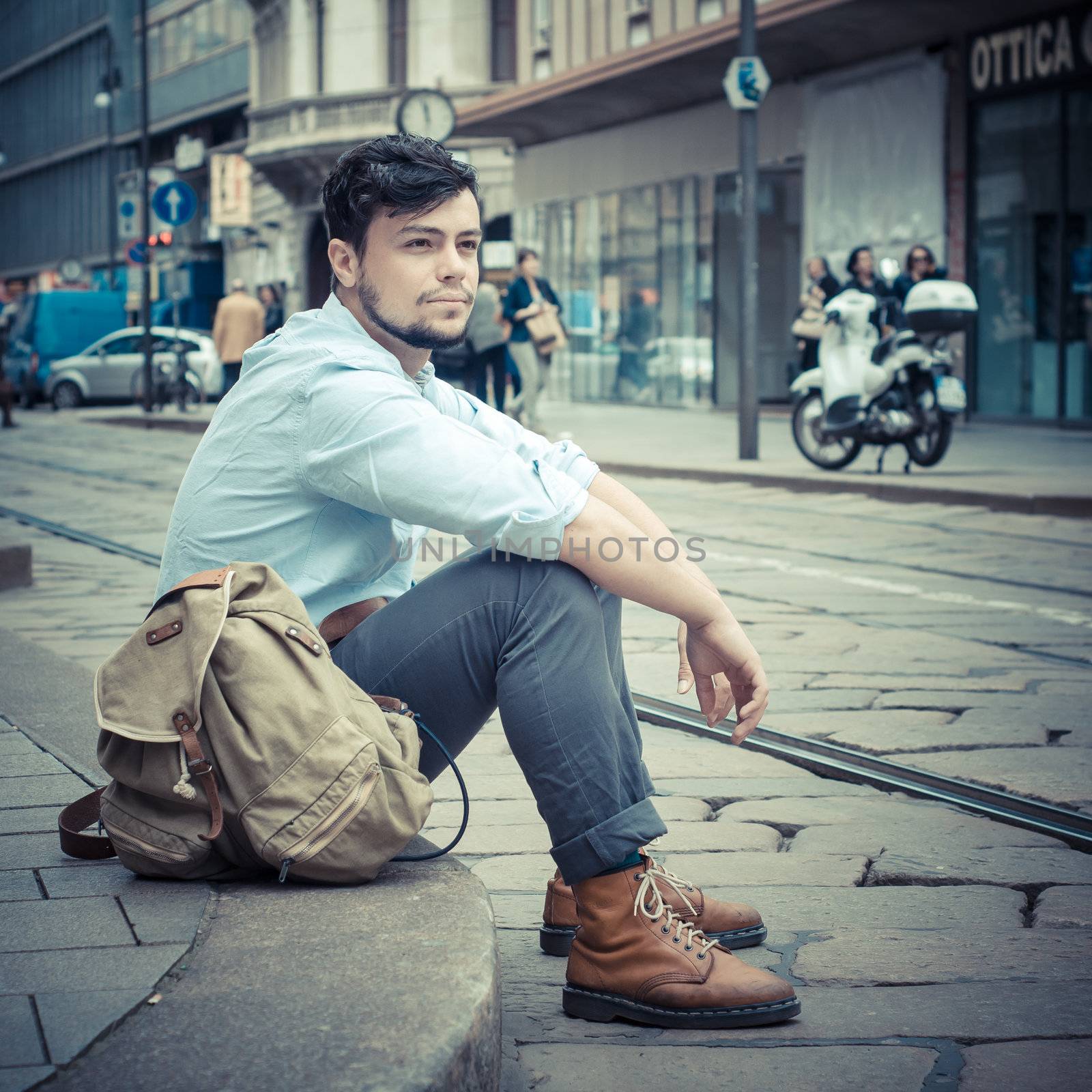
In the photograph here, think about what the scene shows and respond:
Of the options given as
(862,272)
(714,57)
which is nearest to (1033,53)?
(862,272)

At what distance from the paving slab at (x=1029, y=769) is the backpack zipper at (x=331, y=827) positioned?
6.54 ft

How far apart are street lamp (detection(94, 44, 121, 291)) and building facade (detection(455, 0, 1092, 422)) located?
20949 mm

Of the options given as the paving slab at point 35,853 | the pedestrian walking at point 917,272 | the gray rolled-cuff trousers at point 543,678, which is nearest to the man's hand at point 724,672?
the gray rolled-cuff trousers at point 543,678

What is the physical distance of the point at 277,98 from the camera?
37.3 m

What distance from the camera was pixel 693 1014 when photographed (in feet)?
8.44

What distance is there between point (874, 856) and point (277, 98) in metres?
36.0

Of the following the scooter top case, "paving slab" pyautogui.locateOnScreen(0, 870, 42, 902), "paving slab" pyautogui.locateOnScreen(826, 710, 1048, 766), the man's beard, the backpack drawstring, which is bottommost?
"paving slab" pyautogui.locateOnScreen(826, 710, 1048, 766)

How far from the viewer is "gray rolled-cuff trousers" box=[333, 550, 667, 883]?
2570mm

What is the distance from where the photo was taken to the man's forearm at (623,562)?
2.63 meters

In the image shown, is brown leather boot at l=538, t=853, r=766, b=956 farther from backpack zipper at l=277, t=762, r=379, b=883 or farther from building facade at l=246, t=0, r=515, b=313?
building facade at l=246, t=0, r=515, b=313

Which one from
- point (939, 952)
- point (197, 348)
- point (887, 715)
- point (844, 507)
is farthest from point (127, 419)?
point (939, 952)

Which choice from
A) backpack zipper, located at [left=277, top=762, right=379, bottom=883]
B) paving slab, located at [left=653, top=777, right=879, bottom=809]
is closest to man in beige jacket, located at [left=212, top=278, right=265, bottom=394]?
paving slab, located at [left=653, top=777, right=879, bottom=809]

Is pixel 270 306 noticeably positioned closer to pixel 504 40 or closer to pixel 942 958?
pixel 504 40

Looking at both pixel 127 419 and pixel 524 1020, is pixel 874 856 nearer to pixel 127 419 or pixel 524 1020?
pixel 524 1020
